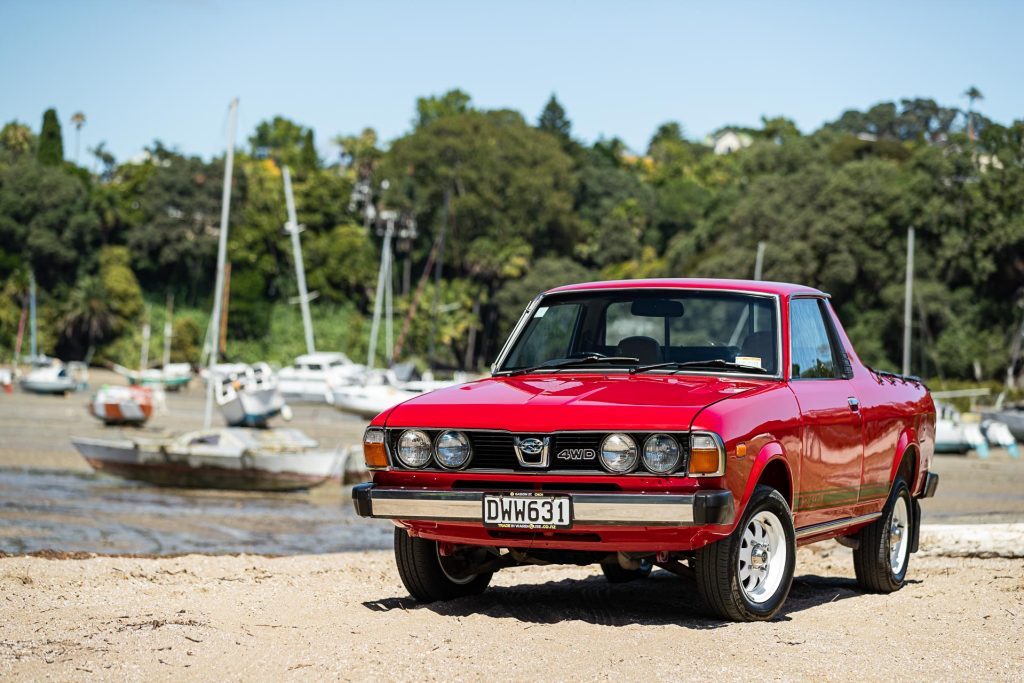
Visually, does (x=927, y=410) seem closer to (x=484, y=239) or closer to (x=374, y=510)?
(x=374, y=510)

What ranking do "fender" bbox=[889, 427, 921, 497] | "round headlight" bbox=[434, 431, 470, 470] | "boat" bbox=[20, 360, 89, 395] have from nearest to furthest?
"round headlight" bbox=[434, 431, 470, 470] → "fender" bbox=[889, 427, 921, 497] → "boat" bbox=[20, 360, 89, 395]

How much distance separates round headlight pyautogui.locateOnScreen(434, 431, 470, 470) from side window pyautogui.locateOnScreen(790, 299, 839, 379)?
206 cm

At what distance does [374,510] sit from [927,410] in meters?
4.56

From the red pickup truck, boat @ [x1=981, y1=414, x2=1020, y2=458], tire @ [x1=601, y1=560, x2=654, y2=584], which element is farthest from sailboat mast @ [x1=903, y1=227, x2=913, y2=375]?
the red pickup truck

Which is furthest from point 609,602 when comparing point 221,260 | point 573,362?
point 221,260

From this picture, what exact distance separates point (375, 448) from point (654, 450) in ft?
5.27

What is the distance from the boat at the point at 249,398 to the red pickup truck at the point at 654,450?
3471cm

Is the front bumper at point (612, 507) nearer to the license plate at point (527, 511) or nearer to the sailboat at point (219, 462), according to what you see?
the license plate at point (527, 511)

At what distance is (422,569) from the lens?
313 inches

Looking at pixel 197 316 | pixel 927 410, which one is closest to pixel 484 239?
pixel 197 316

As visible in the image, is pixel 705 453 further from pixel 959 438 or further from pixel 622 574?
pixel 959 438

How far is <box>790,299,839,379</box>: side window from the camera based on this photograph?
8.27 meters

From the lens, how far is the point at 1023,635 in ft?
24.1

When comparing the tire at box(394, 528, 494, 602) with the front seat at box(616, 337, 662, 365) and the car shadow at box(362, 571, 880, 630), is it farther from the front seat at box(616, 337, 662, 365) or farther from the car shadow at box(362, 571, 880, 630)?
the front seat at box(616, 337, 662, 365)
